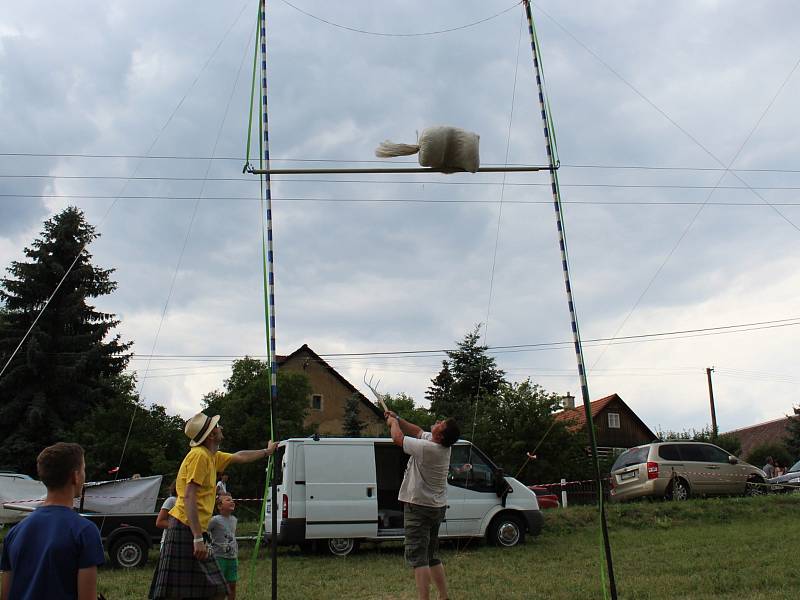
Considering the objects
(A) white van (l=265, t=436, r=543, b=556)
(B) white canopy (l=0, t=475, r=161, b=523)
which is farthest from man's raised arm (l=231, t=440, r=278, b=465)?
(B) white canopy (l=0, t=475, r=161, b=523)

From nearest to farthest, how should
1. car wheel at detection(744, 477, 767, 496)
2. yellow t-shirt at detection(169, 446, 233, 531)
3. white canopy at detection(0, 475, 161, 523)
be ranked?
yellow t-shirt at detection(169, 446, 233, 531), white canopy at detection(0, 475, 161, 523), car wheel at detection(744, 477, 767, 496)

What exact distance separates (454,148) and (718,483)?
12.4m

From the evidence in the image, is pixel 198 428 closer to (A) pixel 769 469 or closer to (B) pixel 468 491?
(B) pixel 468 491

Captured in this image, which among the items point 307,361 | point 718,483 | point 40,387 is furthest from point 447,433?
point 307,361

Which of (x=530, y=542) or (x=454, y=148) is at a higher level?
(x=454, y=148)

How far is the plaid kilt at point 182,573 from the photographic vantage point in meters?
5.29

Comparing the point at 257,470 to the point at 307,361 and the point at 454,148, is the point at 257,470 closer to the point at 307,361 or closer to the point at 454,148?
the point at 454,148

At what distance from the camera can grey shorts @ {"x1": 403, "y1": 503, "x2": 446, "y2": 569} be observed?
657 cm

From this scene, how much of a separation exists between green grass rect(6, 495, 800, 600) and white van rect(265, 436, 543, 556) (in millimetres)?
349

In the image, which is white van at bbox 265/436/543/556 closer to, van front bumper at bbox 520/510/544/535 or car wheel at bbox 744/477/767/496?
van front bumper at bbox 520/510/544/535

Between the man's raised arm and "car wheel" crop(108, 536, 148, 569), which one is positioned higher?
the man's raised arm

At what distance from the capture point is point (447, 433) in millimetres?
6711

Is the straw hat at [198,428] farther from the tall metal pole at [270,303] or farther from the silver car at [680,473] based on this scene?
the silver car at [680,473]

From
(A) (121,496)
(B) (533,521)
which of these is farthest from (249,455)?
(B) (533,521)
